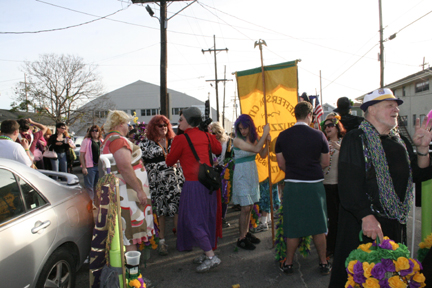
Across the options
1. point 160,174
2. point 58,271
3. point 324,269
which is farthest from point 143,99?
point 58,271

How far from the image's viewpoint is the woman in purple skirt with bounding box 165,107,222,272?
3.66m

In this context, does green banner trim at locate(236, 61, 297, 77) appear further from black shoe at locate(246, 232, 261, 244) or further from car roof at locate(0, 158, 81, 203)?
car roof at locate(0, 158, 81, 203)

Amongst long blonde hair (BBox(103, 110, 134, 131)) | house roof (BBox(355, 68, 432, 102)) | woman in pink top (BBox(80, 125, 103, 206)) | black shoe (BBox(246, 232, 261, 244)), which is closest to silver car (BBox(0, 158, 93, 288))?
long blonde hair (BBox(103, 110, 134, 131))

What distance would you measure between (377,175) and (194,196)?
2137mm

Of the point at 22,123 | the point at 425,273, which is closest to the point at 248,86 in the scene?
the point at 425,273

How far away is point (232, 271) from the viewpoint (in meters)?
3.71

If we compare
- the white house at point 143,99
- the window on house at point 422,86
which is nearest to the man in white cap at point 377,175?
the window on house at point 422,86

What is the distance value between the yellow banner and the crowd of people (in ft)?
1.21

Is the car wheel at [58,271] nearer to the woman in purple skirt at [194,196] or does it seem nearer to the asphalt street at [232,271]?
the asphalt street at [232,271]

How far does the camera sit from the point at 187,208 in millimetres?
3705

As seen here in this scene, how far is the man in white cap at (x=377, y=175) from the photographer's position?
2166 mm

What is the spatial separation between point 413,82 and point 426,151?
27.9 meters

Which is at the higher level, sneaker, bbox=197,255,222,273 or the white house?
the white house

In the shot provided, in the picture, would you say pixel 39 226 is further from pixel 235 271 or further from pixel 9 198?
pixel 235 271
